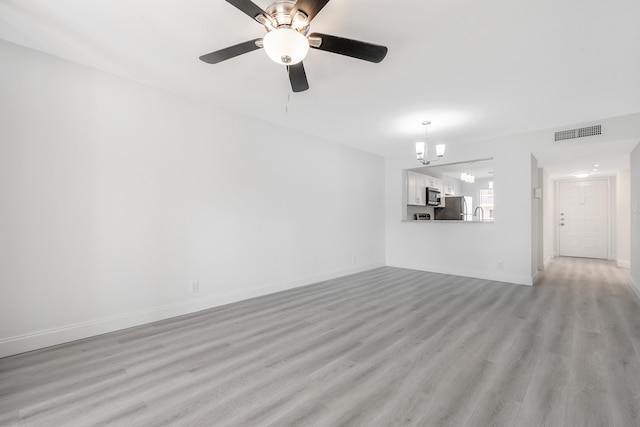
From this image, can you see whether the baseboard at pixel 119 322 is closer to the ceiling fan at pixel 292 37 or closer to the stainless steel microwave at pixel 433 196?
the ceiling fan at pixel 292 37

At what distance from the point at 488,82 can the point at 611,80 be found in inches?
47.6

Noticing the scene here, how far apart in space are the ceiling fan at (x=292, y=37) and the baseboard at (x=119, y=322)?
2.66 meters

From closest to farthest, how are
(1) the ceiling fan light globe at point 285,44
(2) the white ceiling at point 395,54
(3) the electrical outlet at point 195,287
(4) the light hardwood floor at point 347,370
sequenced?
(4) the light hardwood floor at point 347,370, (1) the ceiling fan light globe at point 285,44, (2) the white ceiling at point 395,54, (3) the electrical outlet at point 195,287

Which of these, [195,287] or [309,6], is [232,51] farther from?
[195,287]

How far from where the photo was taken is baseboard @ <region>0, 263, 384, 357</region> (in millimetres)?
2377

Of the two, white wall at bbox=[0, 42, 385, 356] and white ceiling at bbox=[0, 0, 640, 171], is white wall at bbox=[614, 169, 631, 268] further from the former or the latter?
white wall at bbox=[0, 42, 385, 356]

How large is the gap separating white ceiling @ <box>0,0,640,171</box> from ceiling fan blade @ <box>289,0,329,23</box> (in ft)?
1.09

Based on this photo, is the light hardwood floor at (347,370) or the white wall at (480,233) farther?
the white wall at (480,233)

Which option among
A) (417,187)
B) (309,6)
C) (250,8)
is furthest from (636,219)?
(250,8)

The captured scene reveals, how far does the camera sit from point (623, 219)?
640 centimetres

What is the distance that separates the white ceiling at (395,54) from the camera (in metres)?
2.02

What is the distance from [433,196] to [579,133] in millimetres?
3218

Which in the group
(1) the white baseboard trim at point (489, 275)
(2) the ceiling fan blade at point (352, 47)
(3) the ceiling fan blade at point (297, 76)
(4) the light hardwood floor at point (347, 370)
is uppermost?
(2) the ceiling fan blade at point (352, 47)

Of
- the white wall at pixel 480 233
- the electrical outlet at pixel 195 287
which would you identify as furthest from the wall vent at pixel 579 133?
the electrical outlet at pixel 195 287
